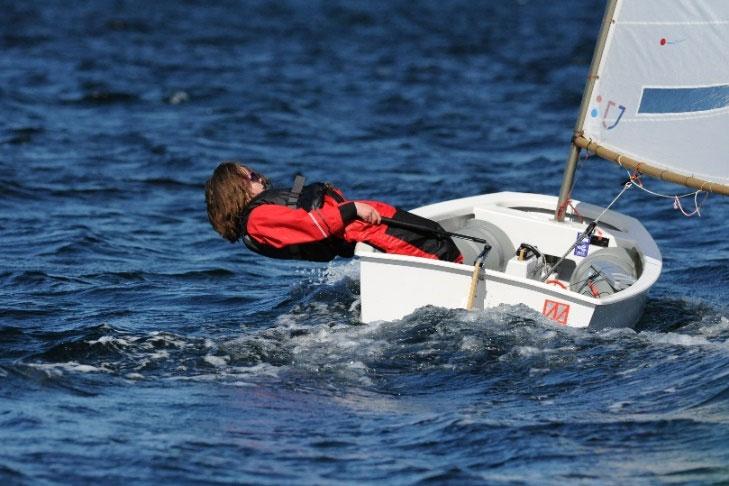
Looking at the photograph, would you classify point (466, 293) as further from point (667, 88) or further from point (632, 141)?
point (667, 88)

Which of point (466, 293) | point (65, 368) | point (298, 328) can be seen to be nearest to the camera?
point (65, 368)

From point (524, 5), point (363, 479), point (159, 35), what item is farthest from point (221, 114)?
point (524, 5)

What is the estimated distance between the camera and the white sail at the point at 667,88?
7.36 meters

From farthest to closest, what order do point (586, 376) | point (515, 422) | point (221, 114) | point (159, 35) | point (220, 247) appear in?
1. point (159, 35)
2. point (221, 114)
3. point (220, 247)
4. point (586, 376)
5. point (515, 422)

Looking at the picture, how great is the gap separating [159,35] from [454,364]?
1884 cm

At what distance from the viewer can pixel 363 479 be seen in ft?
16.6

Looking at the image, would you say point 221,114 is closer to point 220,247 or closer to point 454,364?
point 220,247

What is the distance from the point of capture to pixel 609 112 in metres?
7.66

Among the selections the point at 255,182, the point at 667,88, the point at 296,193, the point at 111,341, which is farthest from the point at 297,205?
the point at 667,88

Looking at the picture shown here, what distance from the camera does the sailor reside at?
655cm

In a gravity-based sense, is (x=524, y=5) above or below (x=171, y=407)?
above

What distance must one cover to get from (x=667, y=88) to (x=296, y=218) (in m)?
2.55

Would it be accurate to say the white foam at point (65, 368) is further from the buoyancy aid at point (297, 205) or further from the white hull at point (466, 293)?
the white hull at point (466, 293)

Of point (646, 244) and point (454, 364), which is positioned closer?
point (454, 364)
